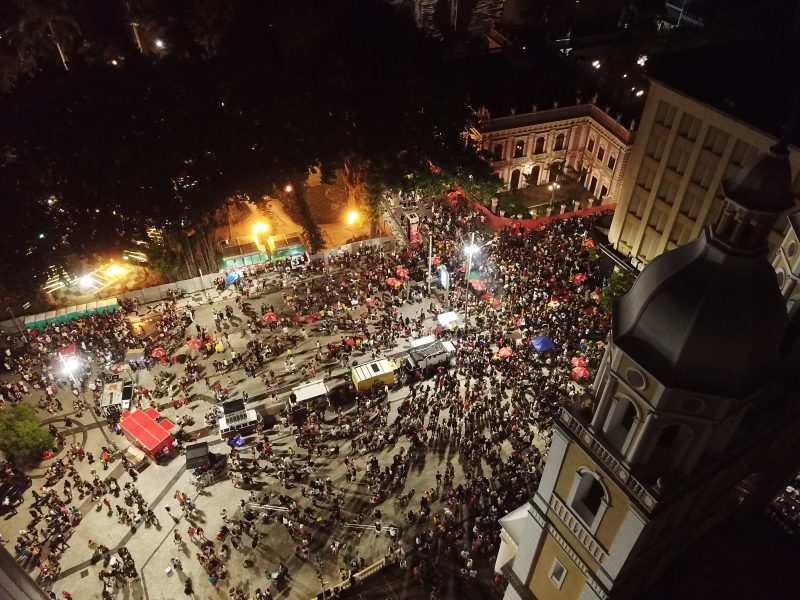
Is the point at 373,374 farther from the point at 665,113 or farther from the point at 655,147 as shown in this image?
the point at 665,113

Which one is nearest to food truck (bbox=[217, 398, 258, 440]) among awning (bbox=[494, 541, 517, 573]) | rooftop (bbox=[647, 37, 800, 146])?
awning (bbox=[494, 541, 517, 573])

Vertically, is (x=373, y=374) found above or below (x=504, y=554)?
below

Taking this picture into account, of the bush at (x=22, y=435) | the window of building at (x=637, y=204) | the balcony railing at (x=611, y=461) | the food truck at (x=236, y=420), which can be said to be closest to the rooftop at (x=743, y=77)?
the window of building at (x=637, y=204)

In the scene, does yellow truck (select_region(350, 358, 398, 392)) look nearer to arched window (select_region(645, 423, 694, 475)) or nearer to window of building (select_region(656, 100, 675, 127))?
arched window (select_region(645, 423, 694, 475))

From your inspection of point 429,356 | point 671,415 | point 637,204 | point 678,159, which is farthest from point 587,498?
point 637,204

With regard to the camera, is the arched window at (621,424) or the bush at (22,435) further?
the bush at (22,435)

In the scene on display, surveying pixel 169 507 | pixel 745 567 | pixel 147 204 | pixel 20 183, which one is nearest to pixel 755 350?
pixel 745 567

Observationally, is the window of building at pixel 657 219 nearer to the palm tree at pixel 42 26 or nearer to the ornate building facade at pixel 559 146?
the ornate building facade at pixel 559 146

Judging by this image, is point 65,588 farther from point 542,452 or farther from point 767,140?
point 767,140
